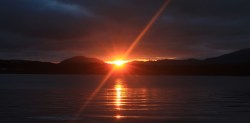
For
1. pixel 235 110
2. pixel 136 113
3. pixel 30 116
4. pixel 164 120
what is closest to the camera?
pixel 164 120

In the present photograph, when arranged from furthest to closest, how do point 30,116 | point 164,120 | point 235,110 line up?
point 235,110
point 30,116
point 164,120

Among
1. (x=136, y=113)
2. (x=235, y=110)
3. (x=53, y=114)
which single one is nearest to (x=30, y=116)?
(x=53, y=114)

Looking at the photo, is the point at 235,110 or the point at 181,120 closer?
the point at 181,120

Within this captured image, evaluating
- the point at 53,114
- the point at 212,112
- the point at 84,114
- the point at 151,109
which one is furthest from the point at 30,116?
the point at 212,112

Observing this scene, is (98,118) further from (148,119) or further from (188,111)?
(188,111)

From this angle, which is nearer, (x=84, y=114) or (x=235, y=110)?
(x=84, y=114)

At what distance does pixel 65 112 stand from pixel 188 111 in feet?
23.2

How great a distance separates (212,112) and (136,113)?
4415 millimetres

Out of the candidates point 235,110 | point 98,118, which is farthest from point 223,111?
point 98,118

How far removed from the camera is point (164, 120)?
2186 cm

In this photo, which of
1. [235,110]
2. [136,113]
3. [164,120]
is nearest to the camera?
[164,120]

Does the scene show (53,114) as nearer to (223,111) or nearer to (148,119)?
(148,119)

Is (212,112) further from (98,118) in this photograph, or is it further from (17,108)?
(17,108)

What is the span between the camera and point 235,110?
26594mm
